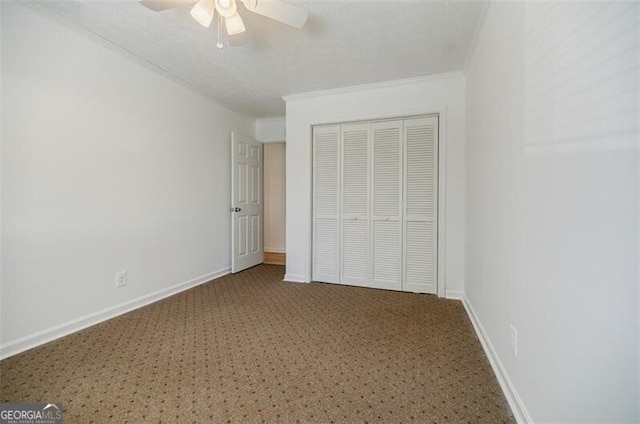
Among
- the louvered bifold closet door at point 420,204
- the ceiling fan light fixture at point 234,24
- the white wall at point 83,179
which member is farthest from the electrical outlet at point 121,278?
the louvered bifold closet door at point 420,204

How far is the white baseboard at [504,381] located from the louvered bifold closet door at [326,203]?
1.75 meters

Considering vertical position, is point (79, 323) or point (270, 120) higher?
point (270, 120)

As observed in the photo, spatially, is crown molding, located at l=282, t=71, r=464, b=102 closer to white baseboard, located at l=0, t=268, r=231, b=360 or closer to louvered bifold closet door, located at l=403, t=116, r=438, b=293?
louvered bifold closet door, located at l=403, t=116, r=438, b=293

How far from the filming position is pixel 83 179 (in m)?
2.26

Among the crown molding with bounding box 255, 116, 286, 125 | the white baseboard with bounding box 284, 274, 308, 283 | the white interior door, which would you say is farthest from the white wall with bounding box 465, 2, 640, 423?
the crown molding with bounding box 255, 116, 286, 125

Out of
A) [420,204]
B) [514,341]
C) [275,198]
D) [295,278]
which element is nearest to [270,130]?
[275,198]

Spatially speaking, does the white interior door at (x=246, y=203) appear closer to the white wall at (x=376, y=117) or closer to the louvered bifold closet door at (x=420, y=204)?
the white wall at (x=376, y=117)

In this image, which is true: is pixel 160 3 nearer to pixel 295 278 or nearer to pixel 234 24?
pixel 234 24

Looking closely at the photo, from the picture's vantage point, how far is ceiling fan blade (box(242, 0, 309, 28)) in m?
1.67

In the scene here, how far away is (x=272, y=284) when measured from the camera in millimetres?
3535

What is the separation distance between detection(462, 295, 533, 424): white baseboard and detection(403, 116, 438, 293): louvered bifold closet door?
3.07 ft

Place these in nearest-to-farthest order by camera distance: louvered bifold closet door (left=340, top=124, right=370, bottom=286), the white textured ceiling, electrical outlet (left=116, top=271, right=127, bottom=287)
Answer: the white textured ceiling
electrical outlet (left=116, top=271, right=127, bottom=287)
louvered bifold closet door (left=340, top=124, right=370, bottom=286)

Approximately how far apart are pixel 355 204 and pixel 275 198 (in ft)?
9.12

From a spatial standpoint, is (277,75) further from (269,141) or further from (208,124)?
(269,141)
